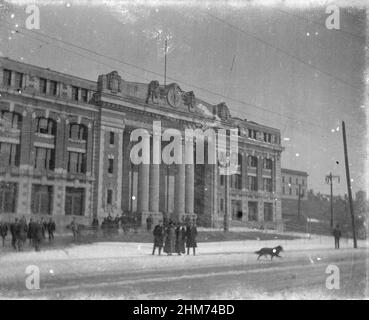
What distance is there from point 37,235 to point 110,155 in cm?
307

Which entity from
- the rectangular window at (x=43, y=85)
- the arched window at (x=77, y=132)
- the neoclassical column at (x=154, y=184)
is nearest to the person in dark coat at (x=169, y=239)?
the neoclassical column at (x=154, y=184)

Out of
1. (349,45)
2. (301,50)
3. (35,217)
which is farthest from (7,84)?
(349,45)

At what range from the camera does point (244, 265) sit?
37.8 feet

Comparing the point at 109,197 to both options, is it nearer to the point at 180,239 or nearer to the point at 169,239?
the point at 169,239

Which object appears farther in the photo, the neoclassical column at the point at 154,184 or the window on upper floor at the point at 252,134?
the window on upper floor at the point at 252,134

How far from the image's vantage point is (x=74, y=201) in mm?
11398

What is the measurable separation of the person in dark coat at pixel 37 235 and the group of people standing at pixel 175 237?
3.22 metres

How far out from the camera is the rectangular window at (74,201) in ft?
36.4

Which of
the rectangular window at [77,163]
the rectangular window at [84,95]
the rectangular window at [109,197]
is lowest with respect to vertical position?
the rectangular window at [109,197]

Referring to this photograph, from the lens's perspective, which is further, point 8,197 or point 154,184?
point 154,184

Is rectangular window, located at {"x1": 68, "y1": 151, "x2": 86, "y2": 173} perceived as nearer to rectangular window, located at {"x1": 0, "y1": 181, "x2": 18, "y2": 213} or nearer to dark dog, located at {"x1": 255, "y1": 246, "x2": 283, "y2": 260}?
rectangular window, located at {"x1": 0, "y1": 181, "x2": 18, "y2": 213}

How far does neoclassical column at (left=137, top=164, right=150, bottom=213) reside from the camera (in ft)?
35.9

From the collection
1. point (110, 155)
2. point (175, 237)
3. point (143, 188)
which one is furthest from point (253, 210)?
point (110, 155)

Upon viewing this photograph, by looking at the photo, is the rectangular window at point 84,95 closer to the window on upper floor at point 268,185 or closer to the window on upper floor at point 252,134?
the window on upper floor at point 252,134
